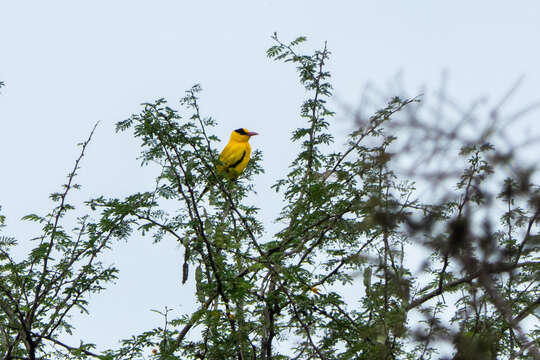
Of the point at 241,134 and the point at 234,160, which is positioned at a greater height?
the point at 241,134

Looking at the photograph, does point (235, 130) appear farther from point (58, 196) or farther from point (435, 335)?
point (435, 335)

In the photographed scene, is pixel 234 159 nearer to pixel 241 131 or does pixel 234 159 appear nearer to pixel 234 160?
pixel 234 160

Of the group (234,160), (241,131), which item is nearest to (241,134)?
(241,131)

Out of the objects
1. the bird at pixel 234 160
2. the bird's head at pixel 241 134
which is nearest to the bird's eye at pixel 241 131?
the bird's head at pixel 241 134

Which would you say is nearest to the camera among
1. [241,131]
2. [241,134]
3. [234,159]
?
[234,159]

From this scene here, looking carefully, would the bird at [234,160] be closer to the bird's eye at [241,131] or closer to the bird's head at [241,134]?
the bird's head at [241,134]

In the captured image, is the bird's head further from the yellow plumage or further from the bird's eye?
the yellow plumage

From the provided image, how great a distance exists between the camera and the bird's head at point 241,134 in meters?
8.34

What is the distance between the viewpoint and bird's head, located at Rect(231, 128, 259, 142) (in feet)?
27.3

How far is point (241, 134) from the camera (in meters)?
8.76

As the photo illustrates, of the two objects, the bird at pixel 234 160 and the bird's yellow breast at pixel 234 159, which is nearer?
the bird at pixel 234 160

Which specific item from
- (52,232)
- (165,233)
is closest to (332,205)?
(165,233)

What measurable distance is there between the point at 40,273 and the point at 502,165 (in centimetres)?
422

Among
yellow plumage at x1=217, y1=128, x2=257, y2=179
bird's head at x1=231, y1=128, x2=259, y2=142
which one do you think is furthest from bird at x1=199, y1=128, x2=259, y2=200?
bird's head at x1=231, y1=128, x2=259, y2=142
